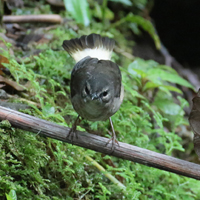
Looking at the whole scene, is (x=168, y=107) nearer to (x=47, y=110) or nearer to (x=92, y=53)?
(x=92, y=53)

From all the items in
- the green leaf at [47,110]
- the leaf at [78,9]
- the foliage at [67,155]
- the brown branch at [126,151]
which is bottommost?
the foliage at [67,155]

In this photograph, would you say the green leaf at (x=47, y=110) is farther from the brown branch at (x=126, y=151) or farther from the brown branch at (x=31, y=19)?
the brown branch at (x=31, y=19)

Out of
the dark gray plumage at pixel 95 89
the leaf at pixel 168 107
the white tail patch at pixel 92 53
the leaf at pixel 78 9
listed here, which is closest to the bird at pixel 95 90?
the dark gray plumage at pixel 95 89

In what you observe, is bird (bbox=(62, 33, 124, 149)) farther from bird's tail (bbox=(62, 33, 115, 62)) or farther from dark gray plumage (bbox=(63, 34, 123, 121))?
bird's tail (bbox=(62, 33, 115, 62))

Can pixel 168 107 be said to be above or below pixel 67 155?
above

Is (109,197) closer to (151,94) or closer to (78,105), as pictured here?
(78,105)

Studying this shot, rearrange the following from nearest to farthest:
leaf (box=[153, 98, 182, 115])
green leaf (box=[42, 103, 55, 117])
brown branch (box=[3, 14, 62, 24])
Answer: green leaf (box=[42, 103, 55, 117])
leaf (box=[153, 98, 182, 115])
brown branch (box=[3, 14, 62, 24])

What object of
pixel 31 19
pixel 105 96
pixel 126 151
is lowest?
pixel 126 151

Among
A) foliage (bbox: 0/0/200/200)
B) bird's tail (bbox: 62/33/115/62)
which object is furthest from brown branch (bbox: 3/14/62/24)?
bird's tail (bbox: 62/33/115/62)

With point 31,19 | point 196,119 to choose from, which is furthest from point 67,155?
point 31,19

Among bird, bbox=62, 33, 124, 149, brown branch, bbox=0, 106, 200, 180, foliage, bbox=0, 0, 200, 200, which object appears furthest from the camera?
foliage, bbox=0, 0, 200, 200
